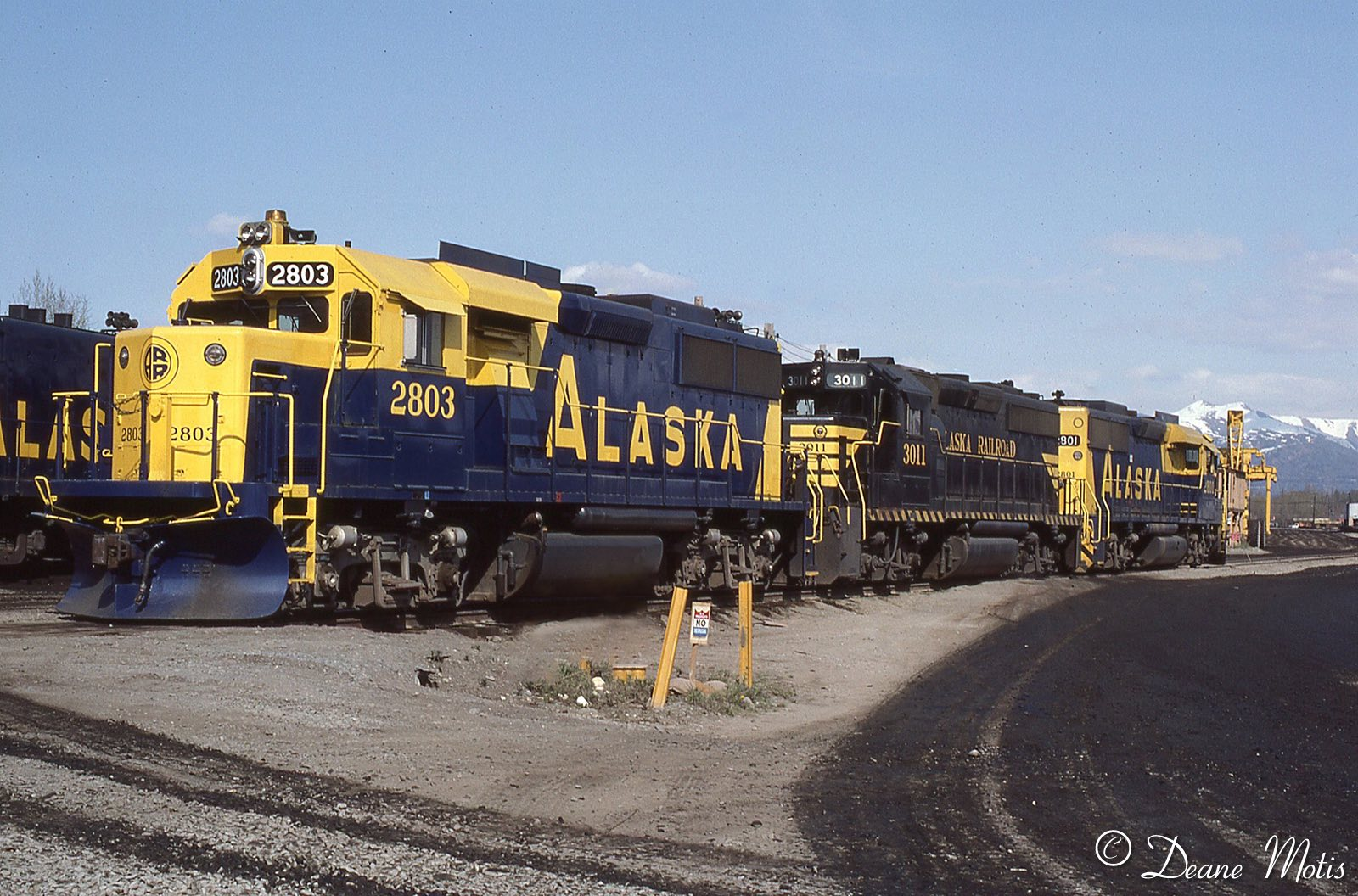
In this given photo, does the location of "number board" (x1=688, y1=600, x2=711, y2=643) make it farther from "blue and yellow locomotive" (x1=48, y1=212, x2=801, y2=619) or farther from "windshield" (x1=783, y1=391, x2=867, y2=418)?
"windshield" (x1=783, y1=391, x2=867, y2=418)

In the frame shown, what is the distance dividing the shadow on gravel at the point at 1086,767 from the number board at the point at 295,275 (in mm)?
6640

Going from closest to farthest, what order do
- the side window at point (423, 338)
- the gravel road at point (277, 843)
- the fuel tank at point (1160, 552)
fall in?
the gravel road at point (277, 843) < the side window at point (423, 338) < the fuel tank at point (1160, 552)

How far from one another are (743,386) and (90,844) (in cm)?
1509

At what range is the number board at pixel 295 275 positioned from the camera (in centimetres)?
1361

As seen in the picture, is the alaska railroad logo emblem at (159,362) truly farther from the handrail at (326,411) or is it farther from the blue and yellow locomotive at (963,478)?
the blue and yellow locomotive at (963,478)

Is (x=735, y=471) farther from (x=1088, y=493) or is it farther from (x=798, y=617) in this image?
(x=1088, y=493)

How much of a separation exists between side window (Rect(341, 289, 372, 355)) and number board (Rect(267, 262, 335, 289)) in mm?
301

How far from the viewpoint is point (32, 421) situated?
20.2m

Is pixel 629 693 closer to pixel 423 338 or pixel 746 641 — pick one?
pixel 746 641

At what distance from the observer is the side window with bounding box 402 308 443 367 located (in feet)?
46.3

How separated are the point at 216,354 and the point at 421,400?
215 cm

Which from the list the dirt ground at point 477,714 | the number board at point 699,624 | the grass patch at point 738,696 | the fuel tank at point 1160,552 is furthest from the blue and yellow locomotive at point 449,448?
the fuel tank at point 1160,552

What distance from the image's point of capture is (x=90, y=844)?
571 cm

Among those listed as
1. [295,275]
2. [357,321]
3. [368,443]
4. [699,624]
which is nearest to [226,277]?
[295,275]
